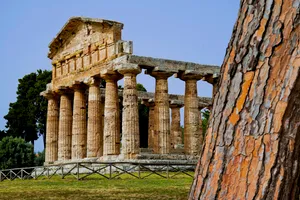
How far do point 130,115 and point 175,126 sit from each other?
1267 cm

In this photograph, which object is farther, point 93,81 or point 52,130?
point 52,130

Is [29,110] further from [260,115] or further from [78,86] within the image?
[260,115]

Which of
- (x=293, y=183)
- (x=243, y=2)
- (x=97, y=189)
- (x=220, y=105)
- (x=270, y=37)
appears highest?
(x=243, y=2)

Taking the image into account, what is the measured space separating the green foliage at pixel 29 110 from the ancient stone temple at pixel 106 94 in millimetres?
18950

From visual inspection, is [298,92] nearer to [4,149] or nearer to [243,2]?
[243,2]

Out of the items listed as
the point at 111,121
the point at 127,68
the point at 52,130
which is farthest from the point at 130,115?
the point at 52,130

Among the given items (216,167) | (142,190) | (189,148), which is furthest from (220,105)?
(189,148)

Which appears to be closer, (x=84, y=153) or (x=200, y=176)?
(x=200, y=176)

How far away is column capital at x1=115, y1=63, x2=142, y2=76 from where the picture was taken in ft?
111

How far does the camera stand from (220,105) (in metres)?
2.81

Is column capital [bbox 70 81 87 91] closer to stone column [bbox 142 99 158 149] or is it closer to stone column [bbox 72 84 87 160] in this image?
stone column [bbox 72 84 87 160]

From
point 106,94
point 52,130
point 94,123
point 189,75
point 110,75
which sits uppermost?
point 189,75

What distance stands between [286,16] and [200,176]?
914mm

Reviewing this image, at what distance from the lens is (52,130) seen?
43.2 meters
